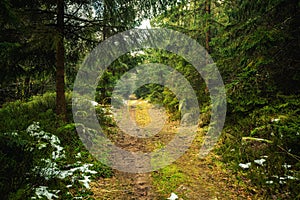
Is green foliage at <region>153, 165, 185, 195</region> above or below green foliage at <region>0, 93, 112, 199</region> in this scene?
below

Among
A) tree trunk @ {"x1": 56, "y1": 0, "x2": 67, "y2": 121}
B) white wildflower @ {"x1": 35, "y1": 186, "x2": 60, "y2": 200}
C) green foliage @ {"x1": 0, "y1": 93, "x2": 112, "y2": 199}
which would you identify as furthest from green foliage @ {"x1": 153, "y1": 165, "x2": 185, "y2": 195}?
tree trunk @ {"x1": 56, "y1": 0, "x2": 67, "y2": 121}

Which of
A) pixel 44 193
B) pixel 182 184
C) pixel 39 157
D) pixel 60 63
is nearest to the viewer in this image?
pixel 44 193

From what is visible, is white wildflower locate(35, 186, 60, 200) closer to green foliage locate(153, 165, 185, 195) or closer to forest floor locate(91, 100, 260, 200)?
forest floor locate(91, 100, 260, 200)

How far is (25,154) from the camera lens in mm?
4008

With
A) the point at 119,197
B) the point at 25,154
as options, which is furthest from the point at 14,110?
the point at 119,197

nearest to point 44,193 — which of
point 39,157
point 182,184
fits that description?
point 39,157

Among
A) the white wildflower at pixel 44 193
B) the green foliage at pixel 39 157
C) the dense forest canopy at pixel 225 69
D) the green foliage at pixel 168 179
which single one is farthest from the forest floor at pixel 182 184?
the white wildflower at pixel 44 193

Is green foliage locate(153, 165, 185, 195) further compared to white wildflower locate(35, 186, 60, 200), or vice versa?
green foliage locate(153, 165, 185, 195)

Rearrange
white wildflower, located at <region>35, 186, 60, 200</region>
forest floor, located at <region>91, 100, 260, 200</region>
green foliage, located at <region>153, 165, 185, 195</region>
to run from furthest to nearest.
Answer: green foliage, located at <region>153, 165, 185, 195</region> < forest floor, located at <region>91, 100, 260, 200</region> < white wildflower, located at <region>35, 186, 60, 200</region>

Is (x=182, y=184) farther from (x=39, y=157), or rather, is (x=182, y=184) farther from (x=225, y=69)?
(x=225, y=69)

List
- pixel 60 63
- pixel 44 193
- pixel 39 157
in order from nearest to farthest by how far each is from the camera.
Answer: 1. pixel 44 193
2. pixel 39 157
3. pixel 60 63

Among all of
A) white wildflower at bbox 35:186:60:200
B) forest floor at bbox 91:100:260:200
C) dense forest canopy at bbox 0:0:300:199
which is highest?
dense forest canopy at bbox 0:0:300:199

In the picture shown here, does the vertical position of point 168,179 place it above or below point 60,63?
below

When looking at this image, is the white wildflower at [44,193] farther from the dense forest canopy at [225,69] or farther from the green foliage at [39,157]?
the dense forest canopy at [225,69]
